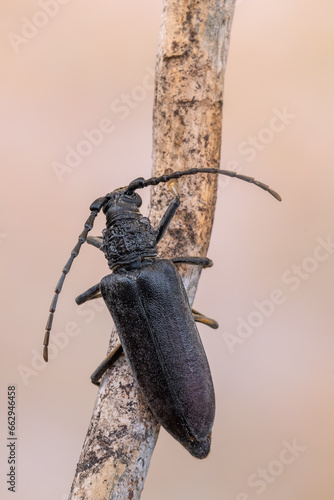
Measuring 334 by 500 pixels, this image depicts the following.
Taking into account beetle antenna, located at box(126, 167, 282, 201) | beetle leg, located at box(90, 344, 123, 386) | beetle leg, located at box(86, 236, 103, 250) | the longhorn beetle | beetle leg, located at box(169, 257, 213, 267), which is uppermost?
beetle antenna, located at box(126, 167, 282, 201)

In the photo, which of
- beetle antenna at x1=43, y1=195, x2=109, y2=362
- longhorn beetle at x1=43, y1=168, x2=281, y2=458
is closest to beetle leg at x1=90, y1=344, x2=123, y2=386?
longhorn beetle at x1=43, y1=168, x2=281, y2=458

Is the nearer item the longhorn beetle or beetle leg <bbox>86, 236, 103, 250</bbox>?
the longhorn beetle

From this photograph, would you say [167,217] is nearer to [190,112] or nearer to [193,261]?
[193,261]

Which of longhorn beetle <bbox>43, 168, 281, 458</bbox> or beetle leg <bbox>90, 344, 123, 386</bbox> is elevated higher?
longhorn beetle <bbox>43, 168, 281, 458</bbox>

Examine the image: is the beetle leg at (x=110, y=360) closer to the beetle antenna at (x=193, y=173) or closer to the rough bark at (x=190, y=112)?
the rough bark at (x=190, y=112)

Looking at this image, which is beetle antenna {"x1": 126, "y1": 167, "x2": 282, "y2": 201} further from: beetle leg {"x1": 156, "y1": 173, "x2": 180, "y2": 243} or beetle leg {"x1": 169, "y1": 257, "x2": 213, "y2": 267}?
beetle leg {"x1": 169, "y1": 257, "x2": 213, "y2": 267}

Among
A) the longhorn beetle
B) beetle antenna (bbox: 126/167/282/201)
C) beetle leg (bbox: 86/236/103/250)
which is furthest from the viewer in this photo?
beetle leg (bbox: 86/236/103/250)

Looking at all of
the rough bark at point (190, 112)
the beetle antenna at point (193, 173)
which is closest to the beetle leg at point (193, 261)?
the rough bark at point (190, 112)

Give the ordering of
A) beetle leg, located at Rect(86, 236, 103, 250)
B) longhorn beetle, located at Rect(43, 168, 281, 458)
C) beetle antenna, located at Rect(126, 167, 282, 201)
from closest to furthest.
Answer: longhorn beetle, located at Rect(43, 168, 281, 458)
beetle antenna, located at Rect(126, 167, 282, 201)
beetle leg, located at Rect(86, 236, 103, 250)

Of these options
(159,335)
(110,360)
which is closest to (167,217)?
(159,335)

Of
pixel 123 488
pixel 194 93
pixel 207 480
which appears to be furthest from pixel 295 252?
pixel 123 488
